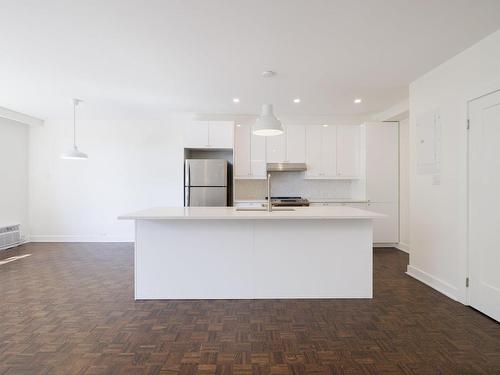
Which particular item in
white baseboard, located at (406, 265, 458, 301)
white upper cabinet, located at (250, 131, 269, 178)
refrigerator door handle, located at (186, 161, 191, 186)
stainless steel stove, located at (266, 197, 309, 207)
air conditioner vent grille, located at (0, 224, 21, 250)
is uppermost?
white upper cabinet, located at (250, 131, 269, 178)

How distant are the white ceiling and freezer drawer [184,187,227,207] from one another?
5.45 ft

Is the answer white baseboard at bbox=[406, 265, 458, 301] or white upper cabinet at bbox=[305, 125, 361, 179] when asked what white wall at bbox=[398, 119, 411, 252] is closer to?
white upper cabinet at bbox=[305, 125, 361, 179]

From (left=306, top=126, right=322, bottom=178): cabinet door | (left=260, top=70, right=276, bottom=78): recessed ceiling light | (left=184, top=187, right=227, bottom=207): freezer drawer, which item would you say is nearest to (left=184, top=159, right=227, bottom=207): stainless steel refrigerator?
(left=184, top=187, right=227, bottom=207): freezer drawer

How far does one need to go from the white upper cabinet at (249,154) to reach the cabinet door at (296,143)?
51 centimetres

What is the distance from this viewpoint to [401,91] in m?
4.21

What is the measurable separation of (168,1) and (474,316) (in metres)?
3.85

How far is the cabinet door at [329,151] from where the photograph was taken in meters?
5.62

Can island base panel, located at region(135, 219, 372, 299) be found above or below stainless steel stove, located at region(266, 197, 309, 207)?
below

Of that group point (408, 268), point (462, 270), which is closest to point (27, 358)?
point (462, 270)

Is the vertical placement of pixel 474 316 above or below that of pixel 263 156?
below

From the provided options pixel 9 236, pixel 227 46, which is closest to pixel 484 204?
pixel 227 46

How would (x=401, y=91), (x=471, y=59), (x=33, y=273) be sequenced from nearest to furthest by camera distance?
1. (x=471, y=59)
2. (x=33, y=273)
3. (x=401, y=91)

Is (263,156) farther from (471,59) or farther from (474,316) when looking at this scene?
(474,316)

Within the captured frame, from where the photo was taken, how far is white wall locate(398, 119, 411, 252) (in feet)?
17.1
